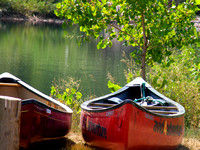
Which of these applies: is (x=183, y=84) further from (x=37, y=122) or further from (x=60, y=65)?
(x=60, y=65)

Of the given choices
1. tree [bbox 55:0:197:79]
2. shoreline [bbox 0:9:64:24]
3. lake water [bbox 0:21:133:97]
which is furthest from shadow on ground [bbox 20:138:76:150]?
shoreline [bbox 0:9:64:24]

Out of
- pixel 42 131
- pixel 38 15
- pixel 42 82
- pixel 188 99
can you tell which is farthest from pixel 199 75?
pixel 38 15

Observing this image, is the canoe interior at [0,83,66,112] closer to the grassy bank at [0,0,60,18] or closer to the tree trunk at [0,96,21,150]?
the tree trunk at [0,96,21,150]

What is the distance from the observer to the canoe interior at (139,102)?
575cm

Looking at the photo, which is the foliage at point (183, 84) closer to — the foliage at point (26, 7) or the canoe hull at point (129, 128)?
the canoe hull at point (129, 128)

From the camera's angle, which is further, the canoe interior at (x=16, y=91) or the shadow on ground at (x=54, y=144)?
the canoe interior at (x=16, y=91)

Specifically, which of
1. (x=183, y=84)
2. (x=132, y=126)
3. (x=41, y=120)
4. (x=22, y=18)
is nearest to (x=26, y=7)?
(x=22, y=18)

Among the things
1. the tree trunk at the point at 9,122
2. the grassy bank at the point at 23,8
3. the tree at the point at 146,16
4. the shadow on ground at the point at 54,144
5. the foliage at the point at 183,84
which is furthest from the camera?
the grassy bank at the point at 23,8

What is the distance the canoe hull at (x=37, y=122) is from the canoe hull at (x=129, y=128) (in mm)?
454

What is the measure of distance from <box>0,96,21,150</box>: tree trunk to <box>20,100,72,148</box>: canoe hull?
3.01 ft

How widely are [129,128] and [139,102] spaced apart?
156 cm

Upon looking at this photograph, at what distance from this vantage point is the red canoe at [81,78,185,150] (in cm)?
469

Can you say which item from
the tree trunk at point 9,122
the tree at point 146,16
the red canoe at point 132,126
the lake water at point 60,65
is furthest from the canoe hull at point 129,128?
the lake water at point 60,65

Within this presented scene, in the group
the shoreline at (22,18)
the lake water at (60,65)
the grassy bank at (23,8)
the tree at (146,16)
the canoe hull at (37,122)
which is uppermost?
the grassy bank at (23,8)
